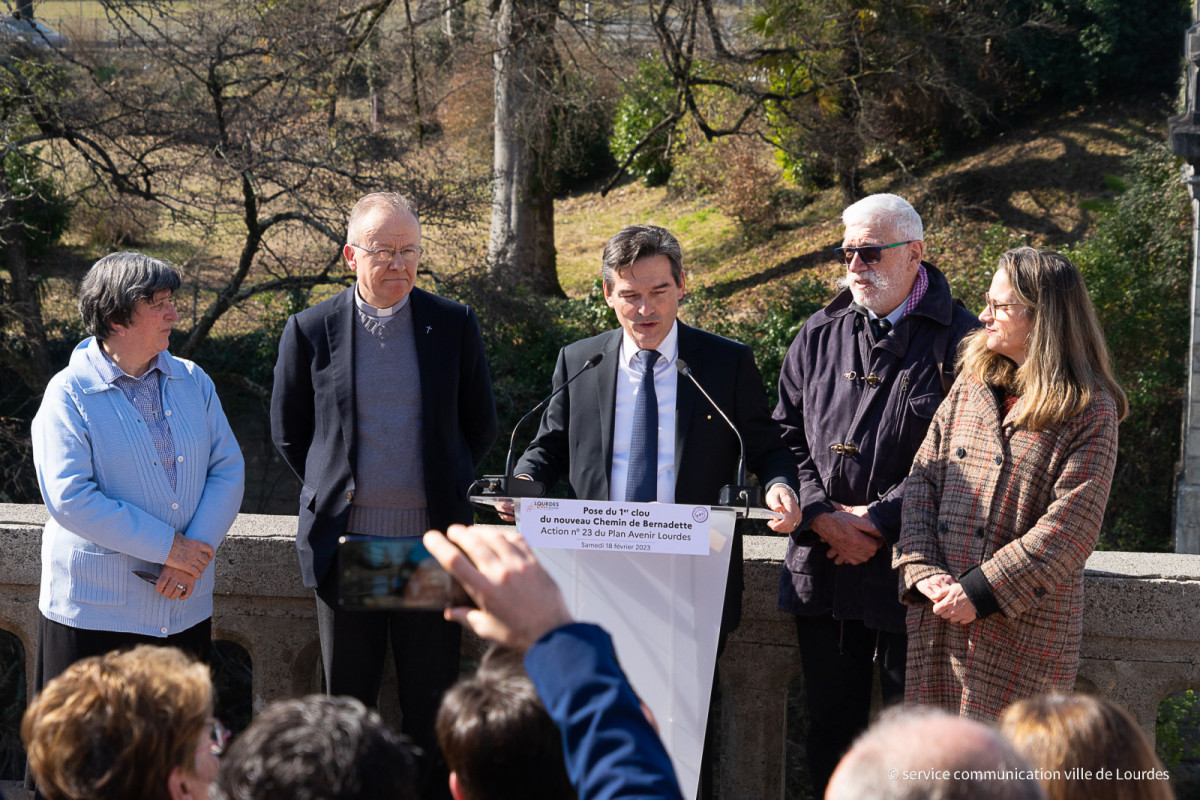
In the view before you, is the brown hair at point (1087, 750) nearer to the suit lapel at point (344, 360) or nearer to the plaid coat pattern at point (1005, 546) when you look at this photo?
the plaid coat pattern at point (1005, 546)

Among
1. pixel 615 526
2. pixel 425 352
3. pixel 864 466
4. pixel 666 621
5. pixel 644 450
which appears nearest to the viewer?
pixel 615 526

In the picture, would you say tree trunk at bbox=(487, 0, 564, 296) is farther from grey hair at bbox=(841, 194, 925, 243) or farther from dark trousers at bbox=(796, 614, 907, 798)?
dark trousers at bbox=(796, 614, 907, 798)

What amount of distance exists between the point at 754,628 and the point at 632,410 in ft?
2.95

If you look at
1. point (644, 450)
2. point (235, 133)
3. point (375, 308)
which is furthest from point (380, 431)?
point (235, 133)

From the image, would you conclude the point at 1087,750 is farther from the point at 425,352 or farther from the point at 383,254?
the point at 383,254

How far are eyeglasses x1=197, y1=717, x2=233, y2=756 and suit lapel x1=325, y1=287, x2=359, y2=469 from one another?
1.36 meters

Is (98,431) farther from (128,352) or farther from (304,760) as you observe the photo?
(304,760)

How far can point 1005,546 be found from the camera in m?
2.94

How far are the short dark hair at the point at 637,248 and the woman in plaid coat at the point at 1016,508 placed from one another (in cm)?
92

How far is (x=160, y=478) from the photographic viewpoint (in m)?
3.28

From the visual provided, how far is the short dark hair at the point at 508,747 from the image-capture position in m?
1.61

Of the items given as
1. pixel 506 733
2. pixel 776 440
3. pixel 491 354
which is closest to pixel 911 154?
pixel 491 354

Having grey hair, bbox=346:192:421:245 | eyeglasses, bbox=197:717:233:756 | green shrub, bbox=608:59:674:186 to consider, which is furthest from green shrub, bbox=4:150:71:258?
green shrub, bbox=608:59:674:186

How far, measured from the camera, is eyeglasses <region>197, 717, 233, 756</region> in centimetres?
190
